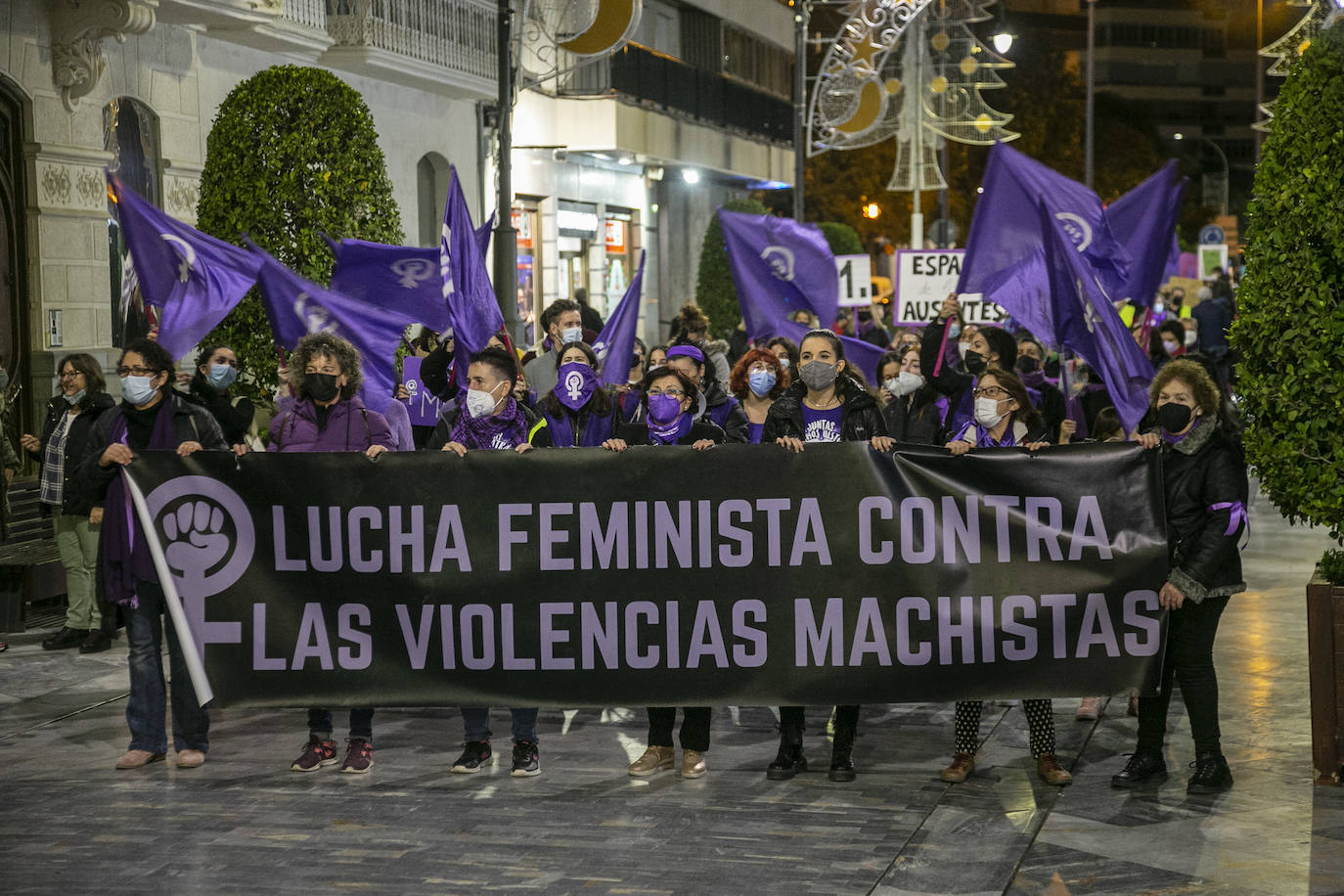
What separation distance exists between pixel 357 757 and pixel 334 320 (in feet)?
11.6

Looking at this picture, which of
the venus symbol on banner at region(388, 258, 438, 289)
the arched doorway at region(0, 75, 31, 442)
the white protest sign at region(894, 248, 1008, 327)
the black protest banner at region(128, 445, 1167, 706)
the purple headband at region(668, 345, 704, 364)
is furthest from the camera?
the white protest sign at region(894, 248, 1008, 327)

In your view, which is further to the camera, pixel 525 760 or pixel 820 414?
pixel 820 414

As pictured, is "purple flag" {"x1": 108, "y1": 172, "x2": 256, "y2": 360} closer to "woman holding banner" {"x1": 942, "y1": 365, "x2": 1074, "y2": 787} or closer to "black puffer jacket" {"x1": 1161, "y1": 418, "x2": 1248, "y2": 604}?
"woman holding banner" {"x1": 942, "y1": 365, "x2": 1074, "y2": 787}

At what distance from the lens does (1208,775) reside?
7312 millimetres

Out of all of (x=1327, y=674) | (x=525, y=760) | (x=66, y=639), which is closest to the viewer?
(x=1327, y=674)

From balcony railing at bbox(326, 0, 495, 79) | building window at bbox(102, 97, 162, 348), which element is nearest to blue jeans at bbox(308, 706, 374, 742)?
building window at bbox(102, 97, 162, 348)

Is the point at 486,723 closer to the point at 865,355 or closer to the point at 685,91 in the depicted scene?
the point at 865,355

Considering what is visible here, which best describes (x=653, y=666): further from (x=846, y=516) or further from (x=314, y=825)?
(x=314, y=825)

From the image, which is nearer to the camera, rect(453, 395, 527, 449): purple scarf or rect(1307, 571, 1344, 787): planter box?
rect(1307, 571, 1344, 787): planter box

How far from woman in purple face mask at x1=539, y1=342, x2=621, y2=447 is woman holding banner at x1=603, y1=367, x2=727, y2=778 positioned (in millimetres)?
665

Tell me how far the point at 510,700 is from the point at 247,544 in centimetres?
132

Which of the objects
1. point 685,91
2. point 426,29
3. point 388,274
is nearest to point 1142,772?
point 388,274

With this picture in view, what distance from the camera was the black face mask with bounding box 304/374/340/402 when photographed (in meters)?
7.84

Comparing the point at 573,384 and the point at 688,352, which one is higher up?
the point at 688,352
